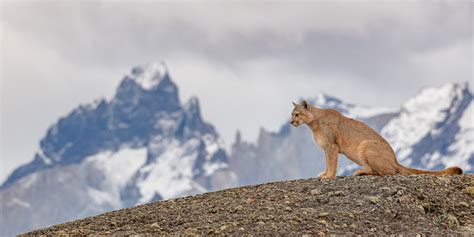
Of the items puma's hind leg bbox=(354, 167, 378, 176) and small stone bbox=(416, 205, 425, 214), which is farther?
puma's hind leg bbox=(354, 167, 378, 176)

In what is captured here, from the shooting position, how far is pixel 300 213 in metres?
28.4

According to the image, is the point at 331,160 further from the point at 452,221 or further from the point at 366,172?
the point at 452,221

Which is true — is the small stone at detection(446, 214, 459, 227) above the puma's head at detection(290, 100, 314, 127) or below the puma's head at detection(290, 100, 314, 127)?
below

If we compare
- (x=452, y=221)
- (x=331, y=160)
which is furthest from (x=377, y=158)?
(x=452, y=221)

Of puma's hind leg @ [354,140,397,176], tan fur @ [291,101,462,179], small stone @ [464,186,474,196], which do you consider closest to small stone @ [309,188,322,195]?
tan fur @ [291,101,462,179]

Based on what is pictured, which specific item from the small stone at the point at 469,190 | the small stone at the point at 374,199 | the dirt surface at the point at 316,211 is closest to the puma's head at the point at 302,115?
the dirt surface at the point at 316,211

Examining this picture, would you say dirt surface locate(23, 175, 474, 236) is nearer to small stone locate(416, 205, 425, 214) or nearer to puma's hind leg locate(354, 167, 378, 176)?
small stone locate(416, 205, 425, 214)

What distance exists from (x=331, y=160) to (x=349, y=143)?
3.26ft

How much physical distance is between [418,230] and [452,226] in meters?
1.68

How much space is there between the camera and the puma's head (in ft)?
119

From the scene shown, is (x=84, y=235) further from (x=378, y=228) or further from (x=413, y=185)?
(x=413, y=185)

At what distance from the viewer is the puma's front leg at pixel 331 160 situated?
34969 millimetres

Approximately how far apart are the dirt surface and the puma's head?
3744mm

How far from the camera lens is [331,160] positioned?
35.1 m
